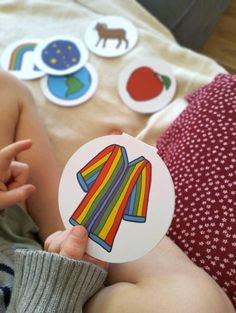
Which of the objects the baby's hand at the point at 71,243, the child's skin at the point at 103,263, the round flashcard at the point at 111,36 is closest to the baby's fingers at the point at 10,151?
the child's skin at the point at 103,263

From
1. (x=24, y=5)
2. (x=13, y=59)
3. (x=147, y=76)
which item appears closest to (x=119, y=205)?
(x=147, y=76)

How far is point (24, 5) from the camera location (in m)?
1.28

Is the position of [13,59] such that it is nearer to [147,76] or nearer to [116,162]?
[147,76]

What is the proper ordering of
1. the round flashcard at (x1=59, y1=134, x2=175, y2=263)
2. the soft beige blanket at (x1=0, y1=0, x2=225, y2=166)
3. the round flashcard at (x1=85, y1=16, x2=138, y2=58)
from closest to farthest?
the round flashcard at (x1=59, y1=134, x2=175, y2=263), the soft beige blanket at (x1=0, y1=0, x2=225, y2=166), the round flashcard at (x1=85, y1=16, x2=138, y2=58)

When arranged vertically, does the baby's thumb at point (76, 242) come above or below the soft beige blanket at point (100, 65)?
above

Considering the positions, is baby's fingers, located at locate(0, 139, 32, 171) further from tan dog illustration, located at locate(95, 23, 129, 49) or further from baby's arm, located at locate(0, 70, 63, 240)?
tan dog illustration, located at locate(95, 23, 129, 49)

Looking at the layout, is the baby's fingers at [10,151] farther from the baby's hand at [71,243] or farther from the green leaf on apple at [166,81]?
the green leaf on apple at [166,81]

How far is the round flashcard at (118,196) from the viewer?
0.66 metres

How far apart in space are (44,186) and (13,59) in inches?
17.6

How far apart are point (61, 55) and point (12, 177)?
1.64 ft

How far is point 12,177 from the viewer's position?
79cm

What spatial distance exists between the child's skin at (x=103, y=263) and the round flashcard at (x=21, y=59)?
0.83 feet

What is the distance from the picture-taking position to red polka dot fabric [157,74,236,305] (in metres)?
0.79

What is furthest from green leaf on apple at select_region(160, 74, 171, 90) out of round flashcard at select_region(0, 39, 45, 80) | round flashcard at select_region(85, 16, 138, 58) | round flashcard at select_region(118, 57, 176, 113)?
round flashcard at select_region(0, 39, 45, 80)
